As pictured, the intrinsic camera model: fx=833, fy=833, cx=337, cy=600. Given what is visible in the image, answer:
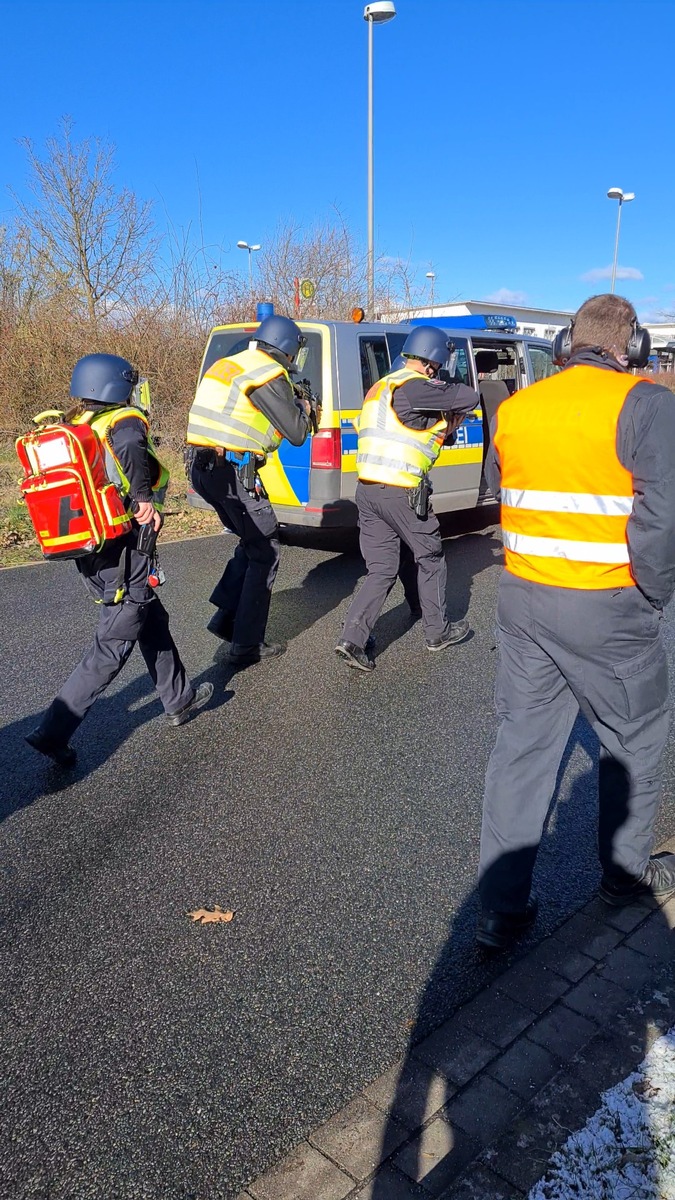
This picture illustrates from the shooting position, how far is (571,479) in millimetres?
2439

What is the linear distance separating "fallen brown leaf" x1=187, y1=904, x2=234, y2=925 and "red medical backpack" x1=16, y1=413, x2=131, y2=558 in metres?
1.65

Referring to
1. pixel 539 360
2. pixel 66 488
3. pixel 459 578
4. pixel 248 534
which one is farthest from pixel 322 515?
pixel 539 360

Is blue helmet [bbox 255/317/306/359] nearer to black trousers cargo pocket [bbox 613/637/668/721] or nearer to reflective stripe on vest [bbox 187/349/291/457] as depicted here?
reflective stripe on vest [bbox 187/349/291/457]

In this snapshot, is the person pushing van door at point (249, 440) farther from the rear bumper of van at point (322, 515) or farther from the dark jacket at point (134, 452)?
the rear bumper of van at point (322, 515)

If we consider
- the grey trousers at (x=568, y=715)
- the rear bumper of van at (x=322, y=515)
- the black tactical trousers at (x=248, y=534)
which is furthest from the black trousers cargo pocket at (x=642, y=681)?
the rear bumper of van at (x=322, y=515)

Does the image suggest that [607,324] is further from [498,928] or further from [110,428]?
[110,428]

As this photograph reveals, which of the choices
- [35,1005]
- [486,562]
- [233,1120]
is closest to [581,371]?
[233,1120]

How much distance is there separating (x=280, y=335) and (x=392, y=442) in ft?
3.18

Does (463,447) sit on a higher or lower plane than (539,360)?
lower

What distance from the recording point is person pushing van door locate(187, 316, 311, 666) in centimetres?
495

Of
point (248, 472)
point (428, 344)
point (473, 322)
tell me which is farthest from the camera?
point (473, 322)

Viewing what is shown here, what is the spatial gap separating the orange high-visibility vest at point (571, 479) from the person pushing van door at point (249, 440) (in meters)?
2.55

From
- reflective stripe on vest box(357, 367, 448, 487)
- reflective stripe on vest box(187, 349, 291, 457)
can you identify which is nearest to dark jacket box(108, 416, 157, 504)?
reflective stripe on vest box(187, 349, 291, 457)

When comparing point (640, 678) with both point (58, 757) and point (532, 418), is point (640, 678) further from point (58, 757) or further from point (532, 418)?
point (58, 757)
